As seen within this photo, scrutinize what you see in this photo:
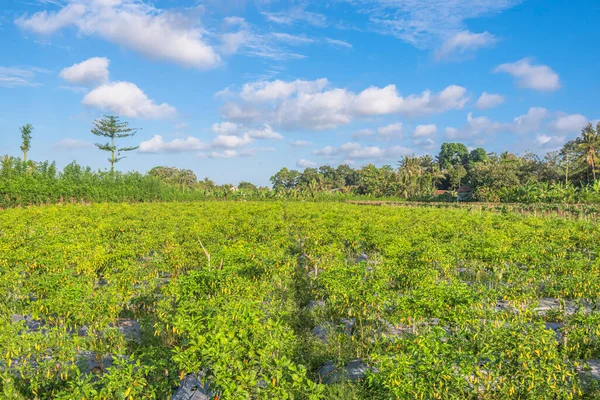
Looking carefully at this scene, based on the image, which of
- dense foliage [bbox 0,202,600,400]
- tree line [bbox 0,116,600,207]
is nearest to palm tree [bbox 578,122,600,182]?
tree line [bbox 0,116,600,207]

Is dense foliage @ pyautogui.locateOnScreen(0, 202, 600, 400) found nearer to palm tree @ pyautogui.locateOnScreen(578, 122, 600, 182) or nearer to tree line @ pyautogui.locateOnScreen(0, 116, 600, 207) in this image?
tree line @ pyautogui.locateOnScreen(0, 116, 600, 207)

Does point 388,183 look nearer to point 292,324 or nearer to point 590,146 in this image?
point 590,146

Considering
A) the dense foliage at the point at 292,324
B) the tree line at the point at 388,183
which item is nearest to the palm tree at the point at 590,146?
the tree line at the point at 388,183

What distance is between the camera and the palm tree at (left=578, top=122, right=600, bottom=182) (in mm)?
50219

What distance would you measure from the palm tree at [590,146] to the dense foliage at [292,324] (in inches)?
1843

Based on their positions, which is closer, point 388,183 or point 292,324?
point 292,324

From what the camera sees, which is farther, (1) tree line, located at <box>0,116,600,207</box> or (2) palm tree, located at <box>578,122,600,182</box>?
(2) palm tree, located at <box>578,122,600,182</box>

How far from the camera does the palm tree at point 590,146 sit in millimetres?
50219

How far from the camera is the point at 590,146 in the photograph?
50.3m

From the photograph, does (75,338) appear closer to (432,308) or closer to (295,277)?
(432,308)

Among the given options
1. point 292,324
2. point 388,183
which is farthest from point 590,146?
point 292,324

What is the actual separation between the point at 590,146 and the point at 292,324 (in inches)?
2329

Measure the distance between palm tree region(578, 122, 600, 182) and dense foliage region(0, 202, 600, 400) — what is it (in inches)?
1843

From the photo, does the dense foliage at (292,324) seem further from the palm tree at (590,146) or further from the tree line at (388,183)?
the palm tree at (590,146)
